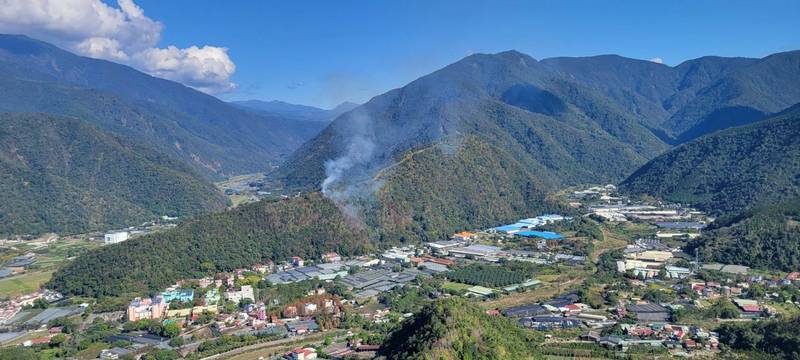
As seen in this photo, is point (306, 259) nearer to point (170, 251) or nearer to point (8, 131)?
point (170, 251)

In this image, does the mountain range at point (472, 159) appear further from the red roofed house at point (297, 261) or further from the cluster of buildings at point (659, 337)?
the cluster of buildings at point (659, 337)

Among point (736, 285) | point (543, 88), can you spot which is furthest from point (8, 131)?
point (543, 88)

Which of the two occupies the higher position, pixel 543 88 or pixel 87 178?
pixel 543 88

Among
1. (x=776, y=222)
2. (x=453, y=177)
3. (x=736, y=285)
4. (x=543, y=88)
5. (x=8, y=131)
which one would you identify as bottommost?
(x=736, y=285)

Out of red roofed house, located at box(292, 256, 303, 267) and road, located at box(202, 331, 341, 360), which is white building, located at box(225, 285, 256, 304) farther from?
red roofed house, located at box(292, 256, 303, 267)

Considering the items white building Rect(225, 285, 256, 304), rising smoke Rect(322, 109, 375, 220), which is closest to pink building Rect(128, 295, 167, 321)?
white building Rect(225, 285, 256, 304)

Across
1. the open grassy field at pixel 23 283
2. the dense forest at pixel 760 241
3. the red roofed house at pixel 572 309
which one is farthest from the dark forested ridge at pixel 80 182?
the dense forest at pixel 760 241

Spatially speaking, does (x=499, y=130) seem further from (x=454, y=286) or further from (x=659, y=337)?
(x=659, y=337)
